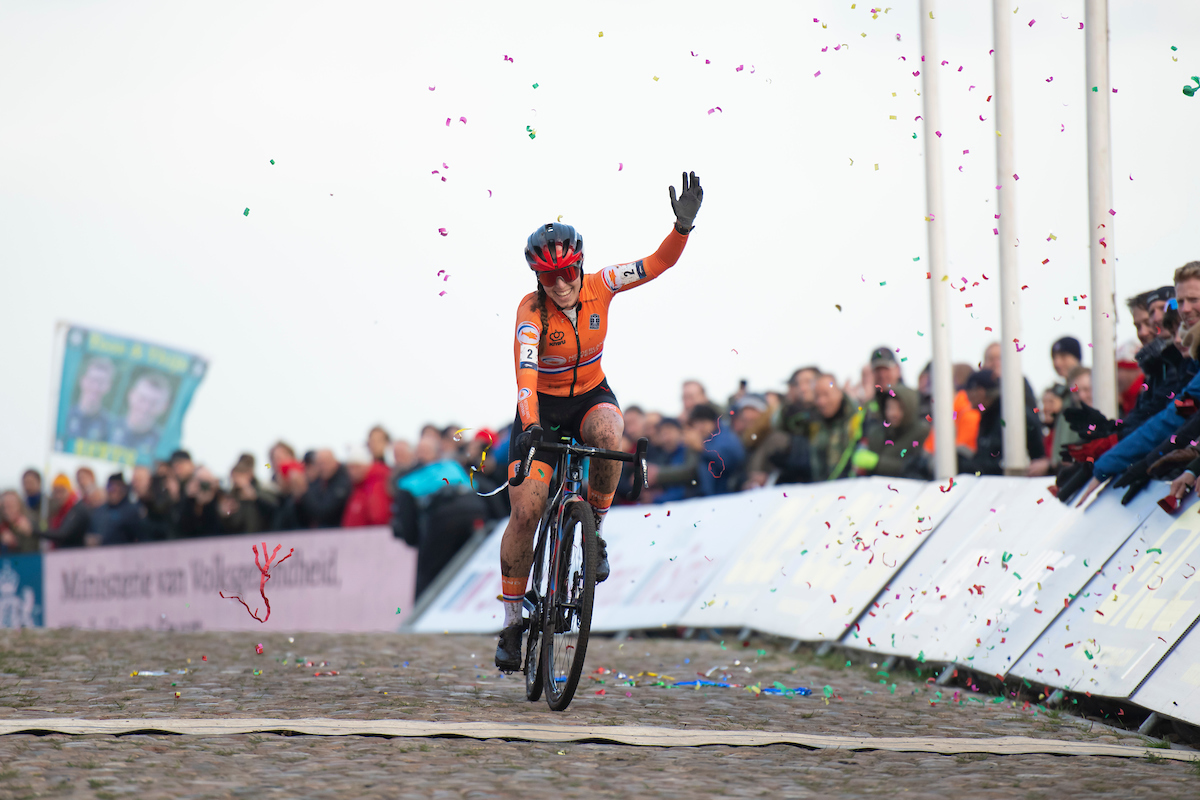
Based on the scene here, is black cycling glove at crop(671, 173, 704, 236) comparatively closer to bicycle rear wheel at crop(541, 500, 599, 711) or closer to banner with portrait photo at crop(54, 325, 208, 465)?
bicycle rear wheel at crop(541, 500, 599, 711)

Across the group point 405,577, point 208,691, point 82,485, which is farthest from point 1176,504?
point 82,485

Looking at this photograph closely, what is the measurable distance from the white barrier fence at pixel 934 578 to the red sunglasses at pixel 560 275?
128 inches

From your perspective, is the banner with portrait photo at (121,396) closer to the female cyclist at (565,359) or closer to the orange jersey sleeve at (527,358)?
the female cyclist at (565,359)

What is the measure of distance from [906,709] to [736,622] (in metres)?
4.36

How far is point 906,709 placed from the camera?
7.60 m

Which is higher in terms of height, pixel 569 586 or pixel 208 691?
pixel 569 586

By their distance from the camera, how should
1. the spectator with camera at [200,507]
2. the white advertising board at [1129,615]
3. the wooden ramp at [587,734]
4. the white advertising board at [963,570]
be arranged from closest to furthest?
the wooden ramp at [587,734]
the white advertising board at [1129,615]
the white advertising board at [963,570]
the spectator with camera at [200,507]

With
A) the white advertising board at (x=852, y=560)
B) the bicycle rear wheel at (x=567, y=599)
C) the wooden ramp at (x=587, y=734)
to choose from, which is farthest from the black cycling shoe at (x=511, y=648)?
the white advertising board at (x=852, y=560)

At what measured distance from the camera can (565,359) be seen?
748 cm

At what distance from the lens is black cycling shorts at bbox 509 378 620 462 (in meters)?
7.58

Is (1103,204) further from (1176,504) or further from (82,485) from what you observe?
(82,485)

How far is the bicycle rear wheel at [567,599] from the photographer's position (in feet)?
22.0

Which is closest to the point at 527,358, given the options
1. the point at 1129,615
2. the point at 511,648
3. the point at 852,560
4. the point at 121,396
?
the point at 511,648

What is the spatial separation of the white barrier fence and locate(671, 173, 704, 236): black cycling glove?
2858 mm
